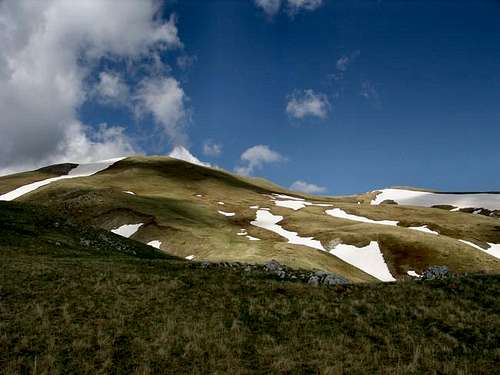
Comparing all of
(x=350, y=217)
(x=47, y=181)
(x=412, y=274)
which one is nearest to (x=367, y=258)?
(x=412, y=274)

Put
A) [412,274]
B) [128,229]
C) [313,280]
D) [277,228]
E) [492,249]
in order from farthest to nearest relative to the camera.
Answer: [277,228], [492,249], [128,229], [412,274], [313,280]

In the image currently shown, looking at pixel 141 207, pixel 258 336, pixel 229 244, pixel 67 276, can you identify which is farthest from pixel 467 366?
pixel 141 207

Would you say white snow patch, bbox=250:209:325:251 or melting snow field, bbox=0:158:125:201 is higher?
melting snow field, bbox=0:158:125:201

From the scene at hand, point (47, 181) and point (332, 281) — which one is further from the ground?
point (47, 181)

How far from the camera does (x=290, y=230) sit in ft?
320

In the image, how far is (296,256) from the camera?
6525 centimetres

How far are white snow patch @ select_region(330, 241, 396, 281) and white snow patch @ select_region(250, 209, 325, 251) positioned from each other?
4311 mm

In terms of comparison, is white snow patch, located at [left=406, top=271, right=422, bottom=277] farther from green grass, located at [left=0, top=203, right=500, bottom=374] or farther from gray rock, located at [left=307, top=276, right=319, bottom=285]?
gray rock, located at [left=307, top=276, right=319, bottom=285]

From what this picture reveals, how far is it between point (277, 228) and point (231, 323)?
80212mm

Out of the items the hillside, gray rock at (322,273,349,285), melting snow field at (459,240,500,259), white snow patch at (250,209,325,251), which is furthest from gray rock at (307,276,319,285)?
melting snow field at (459,240,500,259)

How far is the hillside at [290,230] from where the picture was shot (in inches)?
2800

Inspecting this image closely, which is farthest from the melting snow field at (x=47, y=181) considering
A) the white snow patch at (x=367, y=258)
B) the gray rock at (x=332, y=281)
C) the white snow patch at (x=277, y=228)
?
the gray rock at (x=332, y=281)

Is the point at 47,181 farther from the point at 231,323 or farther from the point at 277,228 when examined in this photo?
the point at 231,323

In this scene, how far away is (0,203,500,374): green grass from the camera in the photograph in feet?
50.3
